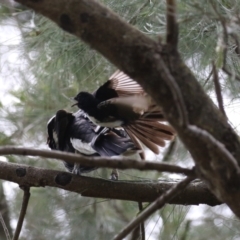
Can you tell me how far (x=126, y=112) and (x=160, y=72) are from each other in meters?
0.59

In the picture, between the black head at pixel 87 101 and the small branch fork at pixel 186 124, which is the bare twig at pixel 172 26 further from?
the black head at pixel 87 101

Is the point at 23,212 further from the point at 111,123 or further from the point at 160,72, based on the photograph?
the point at 160,72

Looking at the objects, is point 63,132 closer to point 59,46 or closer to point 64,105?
point 59,46

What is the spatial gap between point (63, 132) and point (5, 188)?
1.16 m

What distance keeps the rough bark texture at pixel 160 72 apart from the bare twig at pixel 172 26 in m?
0.01

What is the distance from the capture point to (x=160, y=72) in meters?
0.77

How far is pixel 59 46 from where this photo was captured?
5.73 feet

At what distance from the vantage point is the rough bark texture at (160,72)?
77 cm

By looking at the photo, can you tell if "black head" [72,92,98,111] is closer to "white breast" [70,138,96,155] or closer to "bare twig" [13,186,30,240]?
"white breast" [70,138,96,155]

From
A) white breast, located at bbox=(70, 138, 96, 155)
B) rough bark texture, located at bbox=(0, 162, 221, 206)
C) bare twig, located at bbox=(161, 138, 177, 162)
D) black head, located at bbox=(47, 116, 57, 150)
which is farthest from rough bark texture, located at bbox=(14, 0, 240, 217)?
bare twig, located at bbox=(161, 138, 177, 162)

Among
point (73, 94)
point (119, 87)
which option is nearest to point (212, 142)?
point (119, 87)

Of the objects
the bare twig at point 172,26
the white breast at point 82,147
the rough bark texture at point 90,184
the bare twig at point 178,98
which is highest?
the bare twig at point 172,26

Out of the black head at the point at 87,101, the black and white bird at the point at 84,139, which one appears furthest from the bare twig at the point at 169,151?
the black head at the point at 87,101

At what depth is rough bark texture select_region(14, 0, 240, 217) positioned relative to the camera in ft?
2.54
